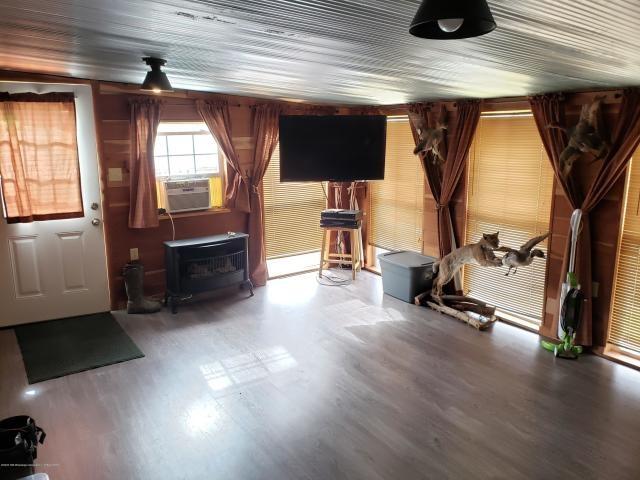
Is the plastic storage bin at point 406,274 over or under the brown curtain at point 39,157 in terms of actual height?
under

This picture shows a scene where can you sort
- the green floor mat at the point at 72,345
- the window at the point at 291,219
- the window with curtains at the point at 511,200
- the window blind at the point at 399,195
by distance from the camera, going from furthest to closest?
the window at the point at 291,219 → the window blind at the point at 399,195 → the window with curtains at the point at 511,200 → the green floor mat at the point at 72,345

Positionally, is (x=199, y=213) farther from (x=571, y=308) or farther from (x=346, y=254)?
(x=571, y=308)

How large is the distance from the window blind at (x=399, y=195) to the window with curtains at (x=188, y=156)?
6.71 feet

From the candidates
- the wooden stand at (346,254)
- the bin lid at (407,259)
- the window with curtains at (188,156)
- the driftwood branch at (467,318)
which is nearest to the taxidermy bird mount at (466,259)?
the driftwood branch at (467,318)

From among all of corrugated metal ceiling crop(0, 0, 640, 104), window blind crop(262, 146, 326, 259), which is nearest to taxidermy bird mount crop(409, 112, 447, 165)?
corrugated metal ceiling crop(0, 0, 640, 104)

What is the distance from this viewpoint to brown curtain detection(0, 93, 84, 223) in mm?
4305

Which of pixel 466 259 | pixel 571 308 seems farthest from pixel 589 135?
pixel 466 259

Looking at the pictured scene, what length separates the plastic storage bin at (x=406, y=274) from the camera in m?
5.26

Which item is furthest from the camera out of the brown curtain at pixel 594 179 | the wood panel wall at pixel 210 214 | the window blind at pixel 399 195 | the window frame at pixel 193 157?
the window blind at pixel 399 195

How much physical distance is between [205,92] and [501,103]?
2969 mm

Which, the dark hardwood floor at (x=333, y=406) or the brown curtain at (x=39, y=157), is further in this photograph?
the brown curtain at (x=39, y=157)

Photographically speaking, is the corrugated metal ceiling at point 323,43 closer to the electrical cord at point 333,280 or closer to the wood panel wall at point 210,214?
the wood panel wall at point 210,214

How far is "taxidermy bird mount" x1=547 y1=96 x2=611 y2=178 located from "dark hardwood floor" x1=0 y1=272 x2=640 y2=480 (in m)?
1.67

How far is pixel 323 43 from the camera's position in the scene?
2209mm
